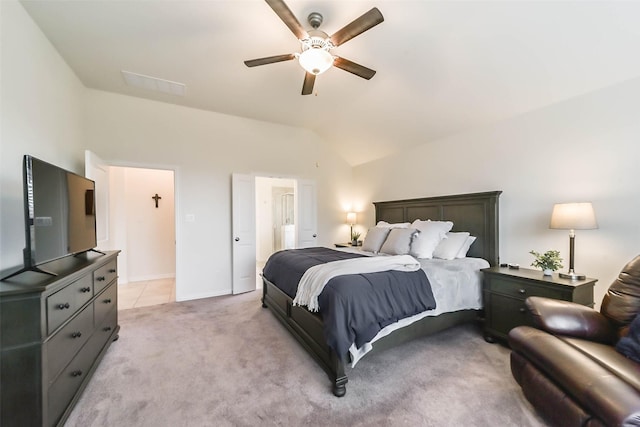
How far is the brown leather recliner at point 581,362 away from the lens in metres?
1.21

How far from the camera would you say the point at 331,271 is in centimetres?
225

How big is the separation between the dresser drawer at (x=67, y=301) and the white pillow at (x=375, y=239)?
3.12 meters

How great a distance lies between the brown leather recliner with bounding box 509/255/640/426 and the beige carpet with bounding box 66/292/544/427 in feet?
0.93

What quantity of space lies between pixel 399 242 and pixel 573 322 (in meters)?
1.82

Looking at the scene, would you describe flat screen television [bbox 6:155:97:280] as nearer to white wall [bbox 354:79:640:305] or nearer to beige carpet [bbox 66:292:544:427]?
beige carpet [bbox 66:292:544:427]

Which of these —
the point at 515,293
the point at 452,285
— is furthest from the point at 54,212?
the point at 515,293

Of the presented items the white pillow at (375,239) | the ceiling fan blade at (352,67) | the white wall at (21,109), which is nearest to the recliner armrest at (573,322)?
the white pillow at (375,239)

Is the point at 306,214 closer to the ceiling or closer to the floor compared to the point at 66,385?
closer to the ceiling

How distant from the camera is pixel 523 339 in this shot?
174 cm

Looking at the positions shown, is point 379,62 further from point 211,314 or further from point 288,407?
point 211,314

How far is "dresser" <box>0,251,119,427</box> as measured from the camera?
1.30 m

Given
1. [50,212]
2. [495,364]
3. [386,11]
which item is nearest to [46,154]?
[50,212]

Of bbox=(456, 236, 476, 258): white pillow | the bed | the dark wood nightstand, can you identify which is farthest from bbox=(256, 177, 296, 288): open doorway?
the dark wood nightstand

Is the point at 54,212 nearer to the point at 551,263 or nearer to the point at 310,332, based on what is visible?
the point at 310,332
